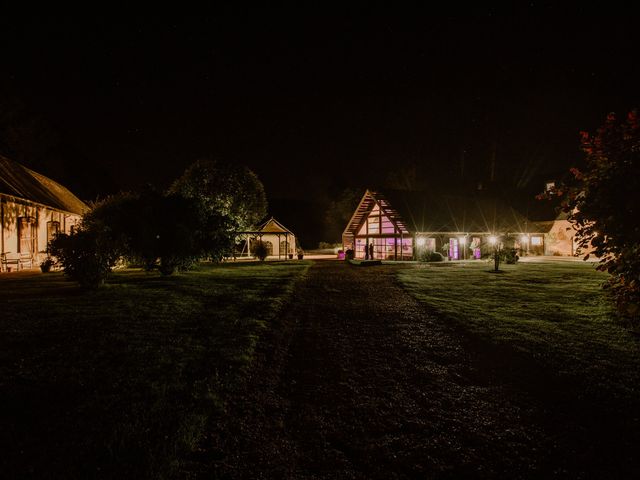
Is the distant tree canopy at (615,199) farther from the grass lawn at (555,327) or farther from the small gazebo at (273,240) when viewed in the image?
the small gazebo at (273,240)

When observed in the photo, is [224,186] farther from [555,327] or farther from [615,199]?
[615,199]

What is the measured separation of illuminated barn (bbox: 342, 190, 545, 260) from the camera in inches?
1184

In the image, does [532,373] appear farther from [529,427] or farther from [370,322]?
[370,322]

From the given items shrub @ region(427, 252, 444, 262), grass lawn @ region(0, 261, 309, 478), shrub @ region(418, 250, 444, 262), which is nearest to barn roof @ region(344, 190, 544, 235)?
shrub @ region(418, 250, 444, 262)

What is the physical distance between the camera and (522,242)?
34281 mm

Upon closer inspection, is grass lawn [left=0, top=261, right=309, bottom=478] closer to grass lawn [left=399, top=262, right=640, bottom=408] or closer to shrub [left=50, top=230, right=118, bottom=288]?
shrub [left=50, top=230, right=118, bottom=288]

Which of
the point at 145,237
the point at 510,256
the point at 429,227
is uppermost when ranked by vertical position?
the point at 429,227

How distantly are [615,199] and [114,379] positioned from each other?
23.7ft

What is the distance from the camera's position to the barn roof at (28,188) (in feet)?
59.8

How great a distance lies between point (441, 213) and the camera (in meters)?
32.3

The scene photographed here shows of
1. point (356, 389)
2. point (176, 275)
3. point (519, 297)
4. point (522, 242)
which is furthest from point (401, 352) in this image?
point (522, 242)

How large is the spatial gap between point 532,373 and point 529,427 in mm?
1632

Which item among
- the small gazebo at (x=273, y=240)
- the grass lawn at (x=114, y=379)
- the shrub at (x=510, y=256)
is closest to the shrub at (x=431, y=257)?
the shrub at (x=510, y=256)

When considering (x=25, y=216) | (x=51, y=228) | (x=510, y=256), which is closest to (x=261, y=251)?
(x=51, y=228)
